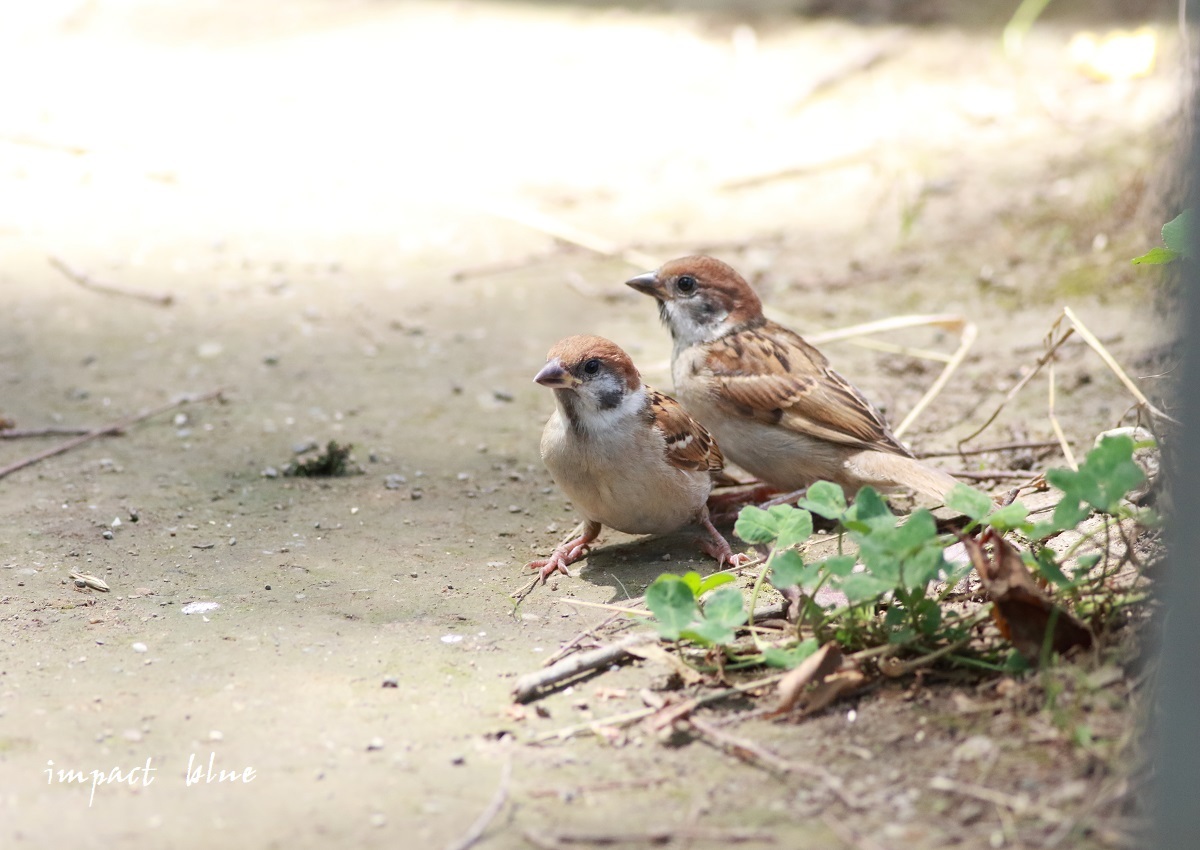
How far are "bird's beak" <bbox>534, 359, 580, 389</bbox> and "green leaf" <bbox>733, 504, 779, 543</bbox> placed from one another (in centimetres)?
101

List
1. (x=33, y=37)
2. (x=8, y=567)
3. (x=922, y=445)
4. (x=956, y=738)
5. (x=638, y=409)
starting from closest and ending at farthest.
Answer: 1. (x=956, y=738)
2. (x=8, y=567)
3. (x=638, y=409)
4. (x=922, y=445)
5. (x=33, y=37)

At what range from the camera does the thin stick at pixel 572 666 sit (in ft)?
10.2

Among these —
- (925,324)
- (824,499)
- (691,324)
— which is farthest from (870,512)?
(925,324)

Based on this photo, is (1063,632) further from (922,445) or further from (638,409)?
(922,445)

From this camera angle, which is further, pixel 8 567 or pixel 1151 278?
pixel 1151 278

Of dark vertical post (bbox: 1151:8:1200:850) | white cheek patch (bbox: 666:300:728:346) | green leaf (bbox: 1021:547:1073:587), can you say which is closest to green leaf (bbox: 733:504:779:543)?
green leaf (bbox: 1021:547:1073:587)

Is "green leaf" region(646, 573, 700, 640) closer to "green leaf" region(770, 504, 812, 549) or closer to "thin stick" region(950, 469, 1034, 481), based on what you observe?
"green leaf" region(770, 504, 812, 549)

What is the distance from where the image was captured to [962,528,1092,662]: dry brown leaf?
287 cm

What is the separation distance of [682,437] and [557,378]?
0.51m

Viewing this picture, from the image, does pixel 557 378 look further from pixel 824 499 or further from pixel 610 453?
pixel 824 499

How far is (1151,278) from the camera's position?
6.29 m

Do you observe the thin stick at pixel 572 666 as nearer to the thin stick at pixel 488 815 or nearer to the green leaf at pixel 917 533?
the thin stick at pixel 488 815

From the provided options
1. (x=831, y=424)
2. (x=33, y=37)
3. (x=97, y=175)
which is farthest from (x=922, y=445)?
(x=33, y=37)

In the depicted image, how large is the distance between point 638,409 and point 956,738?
5.72ft
